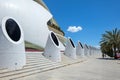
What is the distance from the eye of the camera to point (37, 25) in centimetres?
2311

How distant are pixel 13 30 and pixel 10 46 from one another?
1354mm

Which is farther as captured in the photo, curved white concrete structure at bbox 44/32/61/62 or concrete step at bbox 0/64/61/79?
curved white concrete structure at bbox 44/32/61/62

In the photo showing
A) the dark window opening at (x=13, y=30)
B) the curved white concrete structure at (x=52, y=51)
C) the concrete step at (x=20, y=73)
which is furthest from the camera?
the curved white concrete structure at (x=52, y=51)

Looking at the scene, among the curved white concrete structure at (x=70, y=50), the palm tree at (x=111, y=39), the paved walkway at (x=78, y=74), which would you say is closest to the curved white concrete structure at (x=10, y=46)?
the paved walkway at (x=78, y=74)

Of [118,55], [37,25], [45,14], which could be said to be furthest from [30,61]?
[118,55]

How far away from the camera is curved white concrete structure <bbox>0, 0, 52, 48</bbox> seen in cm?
1940

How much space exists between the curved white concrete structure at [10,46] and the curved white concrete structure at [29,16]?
16.8 feet

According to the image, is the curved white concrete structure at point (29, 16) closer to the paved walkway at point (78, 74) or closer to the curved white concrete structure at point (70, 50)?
the curved white concrete structure at point (70, 50)

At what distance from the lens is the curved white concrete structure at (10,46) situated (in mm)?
12562

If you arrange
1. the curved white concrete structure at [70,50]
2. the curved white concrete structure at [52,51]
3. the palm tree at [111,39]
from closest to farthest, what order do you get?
the curved white concrete structure at [52,51], the curved white concrete structure at [70,50], the palm tree at [111,39]

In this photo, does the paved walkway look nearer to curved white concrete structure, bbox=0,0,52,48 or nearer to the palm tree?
curved white concrete structure, bbox=0,0,52,48

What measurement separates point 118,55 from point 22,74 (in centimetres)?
3913

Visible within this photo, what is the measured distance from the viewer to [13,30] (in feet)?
45.2

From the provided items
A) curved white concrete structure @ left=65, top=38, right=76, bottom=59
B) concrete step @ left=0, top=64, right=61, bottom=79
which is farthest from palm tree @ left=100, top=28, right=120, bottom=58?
concrete step @ left=0, top=64, right=61, bottom=79
